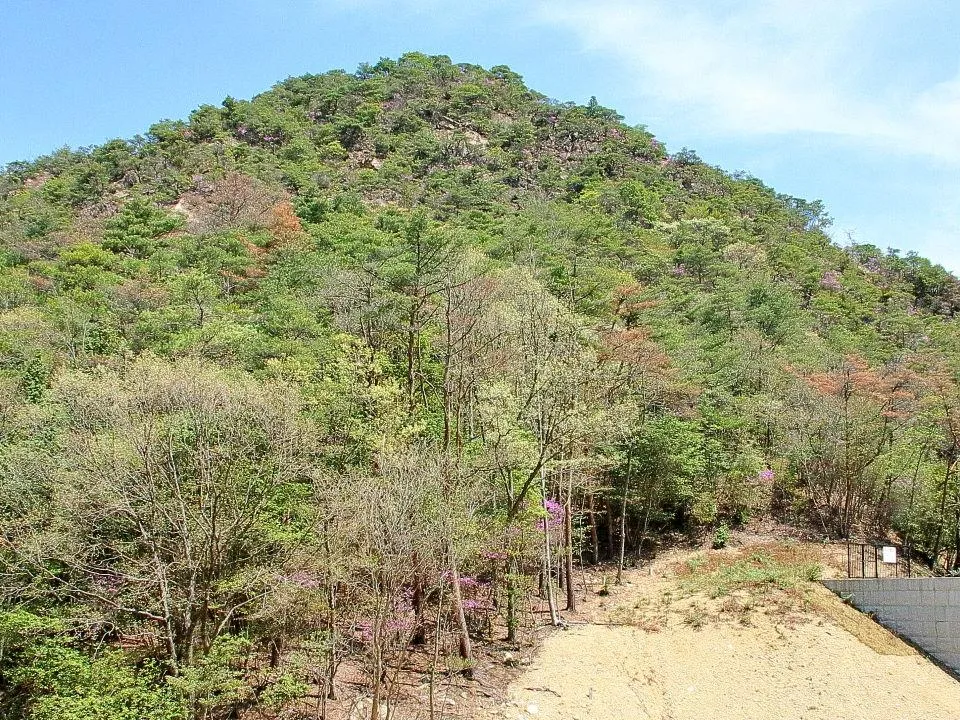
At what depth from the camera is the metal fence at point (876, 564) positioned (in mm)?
18250

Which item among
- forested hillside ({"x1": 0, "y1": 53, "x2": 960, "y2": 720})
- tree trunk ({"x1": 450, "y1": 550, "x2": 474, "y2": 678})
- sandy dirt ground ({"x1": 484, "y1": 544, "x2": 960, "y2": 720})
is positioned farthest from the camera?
tree trunk ({"x1": 450, "y1": 550, "x2": 474, "y2": 678})

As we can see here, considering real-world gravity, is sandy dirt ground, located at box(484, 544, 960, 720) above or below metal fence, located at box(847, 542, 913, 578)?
below

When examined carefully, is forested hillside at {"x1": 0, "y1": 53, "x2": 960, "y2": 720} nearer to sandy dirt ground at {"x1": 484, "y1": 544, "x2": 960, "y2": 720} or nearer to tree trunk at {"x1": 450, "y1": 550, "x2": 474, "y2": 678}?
tree trunk at {"x1": 450, "y1": 550, "x2": 474, "y2": 678}

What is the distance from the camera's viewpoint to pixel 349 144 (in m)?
64.9

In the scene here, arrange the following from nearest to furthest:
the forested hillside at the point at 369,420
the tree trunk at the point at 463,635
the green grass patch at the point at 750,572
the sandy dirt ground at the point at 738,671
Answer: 1. the forested hillside at the point at 369,420
2. the sandy dirt ground at the point at 738,671
3. the tree trunk at the point at 463,635
4. the green grass patch at the point at 750,572

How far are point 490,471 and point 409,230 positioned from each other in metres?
8.54

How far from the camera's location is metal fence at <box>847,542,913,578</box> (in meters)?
18.2

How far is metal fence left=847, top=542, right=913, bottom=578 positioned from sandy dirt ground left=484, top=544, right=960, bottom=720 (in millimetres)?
2192

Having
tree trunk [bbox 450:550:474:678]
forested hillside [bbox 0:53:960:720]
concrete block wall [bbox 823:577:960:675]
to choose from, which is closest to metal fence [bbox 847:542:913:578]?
forested hillside [bbox 0:53:960:720]

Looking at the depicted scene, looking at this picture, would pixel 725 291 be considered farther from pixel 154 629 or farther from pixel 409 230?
pixel 154 629

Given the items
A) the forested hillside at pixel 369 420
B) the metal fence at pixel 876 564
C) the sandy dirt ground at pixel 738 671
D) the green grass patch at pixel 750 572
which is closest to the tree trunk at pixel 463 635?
the forested hillside at pixel 369 420

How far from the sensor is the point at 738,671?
48.4 feet

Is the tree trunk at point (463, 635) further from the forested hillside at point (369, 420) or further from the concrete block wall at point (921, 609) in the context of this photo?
the concrete block wall at point (921, 609)

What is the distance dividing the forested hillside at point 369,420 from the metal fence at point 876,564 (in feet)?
4.40
